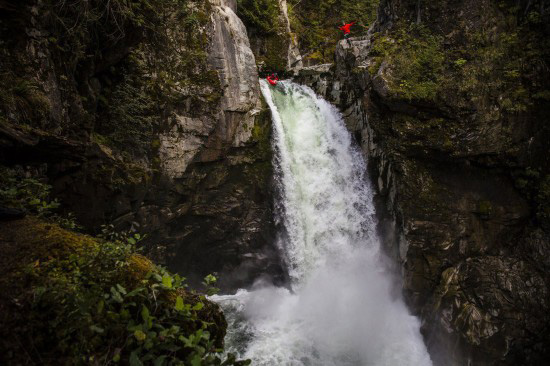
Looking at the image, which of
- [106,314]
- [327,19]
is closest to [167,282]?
[106,314]

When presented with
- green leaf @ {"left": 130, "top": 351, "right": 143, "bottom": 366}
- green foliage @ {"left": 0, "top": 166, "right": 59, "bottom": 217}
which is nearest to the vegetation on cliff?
green leaf @ {"left": 130, "top": 351, "right": 143, "bottom": 366}

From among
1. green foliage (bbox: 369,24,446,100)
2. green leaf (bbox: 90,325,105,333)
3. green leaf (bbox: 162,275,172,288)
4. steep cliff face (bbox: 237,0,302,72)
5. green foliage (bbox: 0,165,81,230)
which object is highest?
steep cliff face (bbox: 237,0,302,72)

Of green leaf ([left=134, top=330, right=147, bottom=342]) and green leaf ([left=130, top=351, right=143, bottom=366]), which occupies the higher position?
green leaf ([left=134, top=330, right=147, bottom=342])

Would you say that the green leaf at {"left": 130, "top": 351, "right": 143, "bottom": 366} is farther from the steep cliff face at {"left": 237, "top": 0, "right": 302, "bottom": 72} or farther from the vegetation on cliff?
the steep cliff face at {"left": 237, "top": 0, "right": 302, "bottom": 72}

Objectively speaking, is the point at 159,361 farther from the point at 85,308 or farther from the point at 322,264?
the point at 322,264

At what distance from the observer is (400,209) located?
921 centimetres

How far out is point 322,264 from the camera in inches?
403

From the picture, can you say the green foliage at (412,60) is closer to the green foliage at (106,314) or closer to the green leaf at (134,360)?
the green foliage at (106,314)

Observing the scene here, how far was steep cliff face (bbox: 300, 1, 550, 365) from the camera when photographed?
846cm

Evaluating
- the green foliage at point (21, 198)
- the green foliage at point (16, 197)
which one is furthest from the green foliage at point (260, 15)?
the green foliage at point (16, 197)

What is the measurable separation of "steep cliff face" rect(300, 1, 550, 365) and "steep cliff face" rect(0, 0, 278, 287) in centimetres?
436

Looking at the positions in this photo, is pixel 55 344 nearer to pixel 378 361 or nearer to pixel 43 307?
pixel 43 307

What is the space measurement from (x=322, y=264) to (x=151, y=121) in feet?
22.1

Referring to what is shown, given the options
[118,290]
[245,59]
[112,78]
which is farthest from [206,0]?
[118,290]
